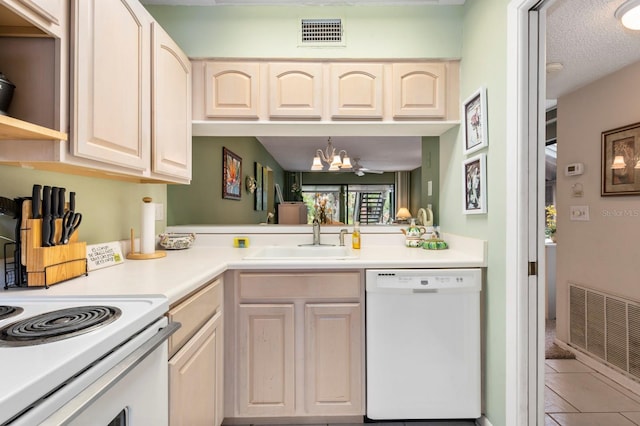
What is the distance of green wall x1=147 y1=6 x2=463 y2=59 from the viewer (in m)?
1.96

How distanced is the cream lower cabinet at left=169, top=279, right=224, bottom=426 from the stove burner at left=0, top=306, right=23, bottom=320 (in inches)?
15.5

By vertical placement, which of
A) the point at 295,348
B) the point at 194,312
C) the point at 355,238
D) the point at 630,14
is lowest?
the point at 295,348

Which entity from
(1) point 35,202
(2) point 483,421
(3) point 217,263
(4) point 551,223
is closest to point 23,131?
(1) point 35,202

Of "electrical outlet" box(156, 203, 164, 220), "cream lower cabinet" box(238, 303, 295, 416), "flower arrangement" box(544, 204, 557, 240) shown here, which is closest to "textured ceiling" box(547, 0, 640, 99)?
"flower arrangement" box(544, 204, 557, 240)

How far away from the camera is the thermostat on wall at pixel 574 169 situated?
8.39 ft

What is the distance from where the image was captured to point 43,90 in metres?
1.01

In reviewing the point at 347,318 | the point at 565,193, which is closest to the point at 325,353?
the point at 347,318

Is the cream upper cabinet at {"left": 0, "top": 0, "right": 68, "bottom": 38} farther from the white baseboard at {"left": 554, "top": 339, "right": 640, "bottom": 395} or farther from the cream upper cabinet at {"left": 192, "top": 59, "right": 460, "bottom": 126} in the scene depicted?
the white baseboard at {"left": 554, "top": 339, "right": 640, "bottom": 395}

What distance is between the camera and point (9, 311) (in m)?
0.90

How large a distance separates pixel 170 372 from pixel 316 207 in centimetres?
167

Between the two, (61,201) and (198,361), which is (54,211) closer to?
(61,201)

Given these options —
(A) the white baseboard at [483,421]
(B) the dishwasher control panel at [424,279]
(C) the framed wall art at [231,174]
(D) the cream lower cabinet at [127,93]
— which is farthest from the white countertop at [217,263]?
(C) the framed wall art at [231,174]

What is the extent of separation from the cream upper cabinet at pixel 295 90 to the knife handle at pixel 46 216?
3.82 ft

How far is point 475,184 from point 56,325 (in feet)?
5.92
